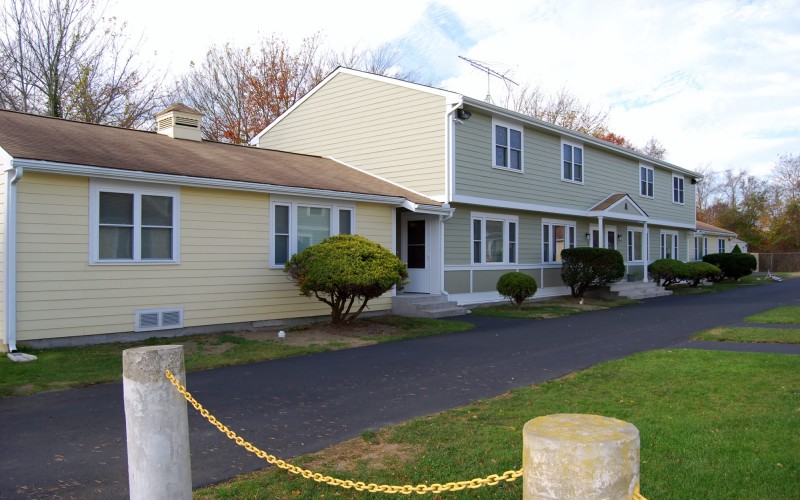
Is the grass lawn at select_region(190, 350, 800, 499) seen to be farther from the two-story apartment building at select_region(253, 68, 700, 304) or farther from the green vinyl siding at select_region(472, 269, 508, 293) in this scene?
the green vinyl siding at select_region(472, 269, 508, 293)

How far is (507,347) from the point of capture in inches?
451

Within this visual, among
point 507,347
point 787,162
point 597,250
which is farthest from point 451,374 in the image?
point 787,162

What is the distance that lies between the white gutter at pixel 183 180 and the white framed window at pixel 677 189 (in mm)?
21099

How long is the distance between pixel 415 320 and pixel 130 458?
1144cm

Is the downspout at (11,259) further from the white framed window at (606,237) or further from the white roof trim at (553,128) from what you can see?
the white framed window at (606,237)

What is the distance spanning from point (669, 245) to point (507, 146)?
17040mm

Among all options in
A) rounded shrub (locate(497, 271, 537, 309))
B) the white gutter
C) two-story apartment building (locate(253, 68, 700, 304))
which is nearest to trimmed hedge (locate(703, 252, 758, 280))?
two-story apartment building (locate(253, 68, 700, 304))

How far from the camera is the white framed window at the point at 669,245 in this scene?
104ft

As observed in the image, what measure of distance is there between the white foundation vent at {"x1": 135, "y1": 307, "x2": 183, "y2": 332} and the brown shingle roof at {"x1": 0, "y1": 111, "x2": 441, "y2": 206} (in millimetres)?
2589

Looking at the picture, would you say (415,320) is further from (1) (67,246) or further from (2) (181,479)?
(2) (181,479)

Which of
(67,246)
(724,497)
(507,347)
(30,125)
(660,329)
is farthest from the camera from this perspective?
(660,329)

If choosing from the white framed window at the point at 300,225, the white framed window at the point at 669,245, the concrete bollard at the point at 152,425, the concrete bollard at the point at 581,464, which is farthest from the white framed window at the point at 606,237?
the concrete bollard at the point at 581,464

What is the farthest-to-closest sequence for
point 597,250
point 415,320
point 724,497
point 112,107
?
point 112,107 < point 597,250 < point 415,320 < point 724,497

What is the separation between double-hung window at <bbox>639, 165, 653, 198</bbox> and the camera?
28234mm
